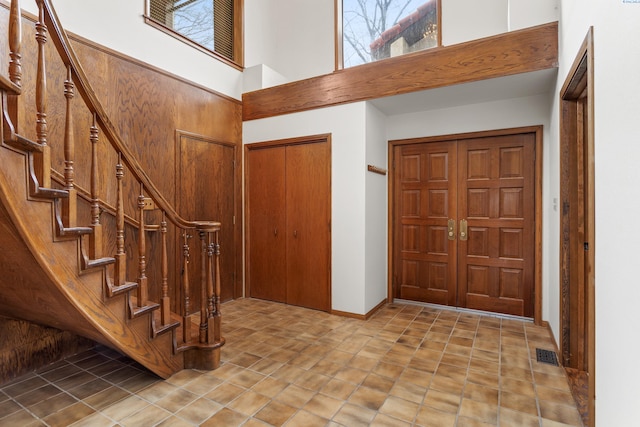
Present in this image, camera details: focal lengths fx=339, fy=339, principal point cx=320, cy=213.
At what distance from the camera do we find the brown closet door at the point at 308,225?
3.97 meters

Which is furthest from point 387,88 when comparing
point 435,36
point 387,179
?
point 387,179

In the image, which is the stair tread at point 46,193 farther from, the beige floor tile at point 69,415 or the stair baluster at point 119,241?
the beige floor tile at point 69,415

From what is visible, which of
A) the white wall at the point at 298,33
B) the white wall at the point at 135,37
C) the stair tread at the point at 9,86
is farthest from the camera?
the white wall at the point at 298,33

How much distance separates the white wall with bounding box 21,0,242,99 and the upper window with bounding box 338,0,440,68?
5.37ft

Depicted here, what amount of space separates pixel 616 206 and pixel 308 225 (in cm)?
302

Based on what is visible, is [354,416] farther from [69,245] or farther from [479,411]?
[69,245]

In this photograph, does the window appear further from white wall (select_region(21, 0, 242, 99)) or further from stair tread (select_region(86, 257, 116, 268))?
stair tread (select_region(86, 257, 116, 268))

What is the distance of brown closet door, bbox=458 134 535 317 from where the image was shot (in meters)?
3.73

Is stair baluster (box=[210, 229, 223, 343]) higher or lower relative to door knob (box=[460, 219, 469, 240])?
lower

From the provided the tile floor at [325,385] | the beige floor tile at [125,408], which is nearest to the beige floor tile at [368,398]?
the tile floor at [325,385]

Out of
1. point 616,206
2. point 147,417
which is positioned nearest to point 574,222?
point 616,206

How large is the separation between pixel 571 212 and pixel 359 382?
2064 mm

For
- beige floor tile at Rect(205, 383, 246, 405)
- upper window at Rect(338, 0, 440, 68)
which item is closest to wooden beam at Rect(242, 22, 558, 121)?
upper window at Rect(338, 0, 440, 68)

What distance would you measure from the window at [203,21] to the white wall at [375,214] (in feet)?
7.05
